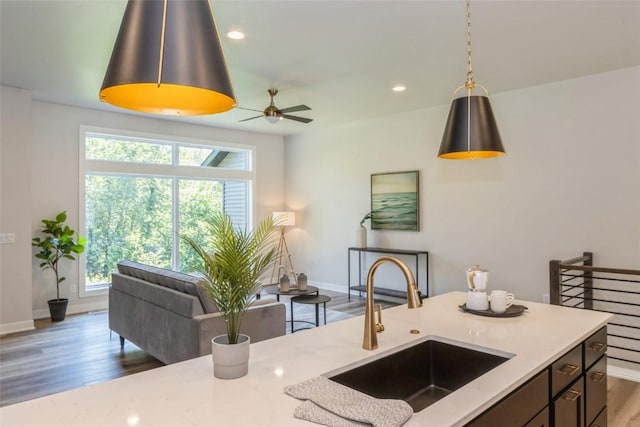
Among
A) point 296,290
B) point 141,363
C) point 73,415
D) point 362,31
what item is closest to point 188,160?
point 296,290

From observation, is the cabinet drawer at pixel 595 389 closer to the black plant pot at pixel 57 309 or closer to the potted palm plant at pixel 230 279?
the potted palm plant at pixel 230 279

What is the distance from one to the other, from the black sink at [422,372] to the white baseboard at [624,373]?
313cm

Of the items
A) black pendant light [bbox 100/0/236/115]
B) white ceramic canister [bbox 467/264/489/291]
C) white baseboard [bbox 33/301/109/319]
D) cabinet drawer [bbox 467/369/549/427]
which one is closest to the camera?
black pendant light [bbox 100/0/236/115]

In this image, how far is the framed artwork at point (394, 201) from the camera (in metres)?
6.10

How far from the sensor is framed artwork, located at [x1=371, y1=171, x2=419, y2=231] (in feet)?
20.0

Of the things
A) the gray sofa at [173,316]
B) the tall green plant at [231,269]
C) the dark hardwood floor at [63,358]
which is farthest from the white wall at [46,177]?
the tall green plant at [231,269]

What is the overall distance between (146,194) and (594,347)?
627 centimetres

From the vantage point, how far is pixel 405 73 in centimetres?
439

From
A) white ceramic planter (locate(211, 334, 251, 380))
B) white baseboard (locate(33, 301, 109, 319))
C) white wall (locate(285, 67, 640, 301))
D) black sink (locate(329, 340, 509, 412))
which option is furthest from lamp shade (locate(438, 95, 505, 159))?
white baseboard (locate(33, 301, 109, 319))

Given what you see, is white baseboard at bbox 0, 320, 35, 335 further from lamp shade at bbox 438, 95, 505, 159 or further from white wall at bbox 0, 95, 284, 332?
lamp shade at bbox 438, 95, 505, 159

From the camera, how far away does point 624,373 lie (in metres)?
3.83

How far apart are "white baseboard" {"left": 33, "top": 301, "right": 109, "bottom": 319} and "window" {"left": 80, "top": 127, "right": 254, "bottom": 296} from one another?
0.58 feet

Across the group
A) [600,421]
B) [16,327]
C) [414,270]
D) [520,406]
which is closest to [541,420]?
[520,406]

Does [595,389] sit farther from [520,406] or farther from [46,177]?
[46,177]
